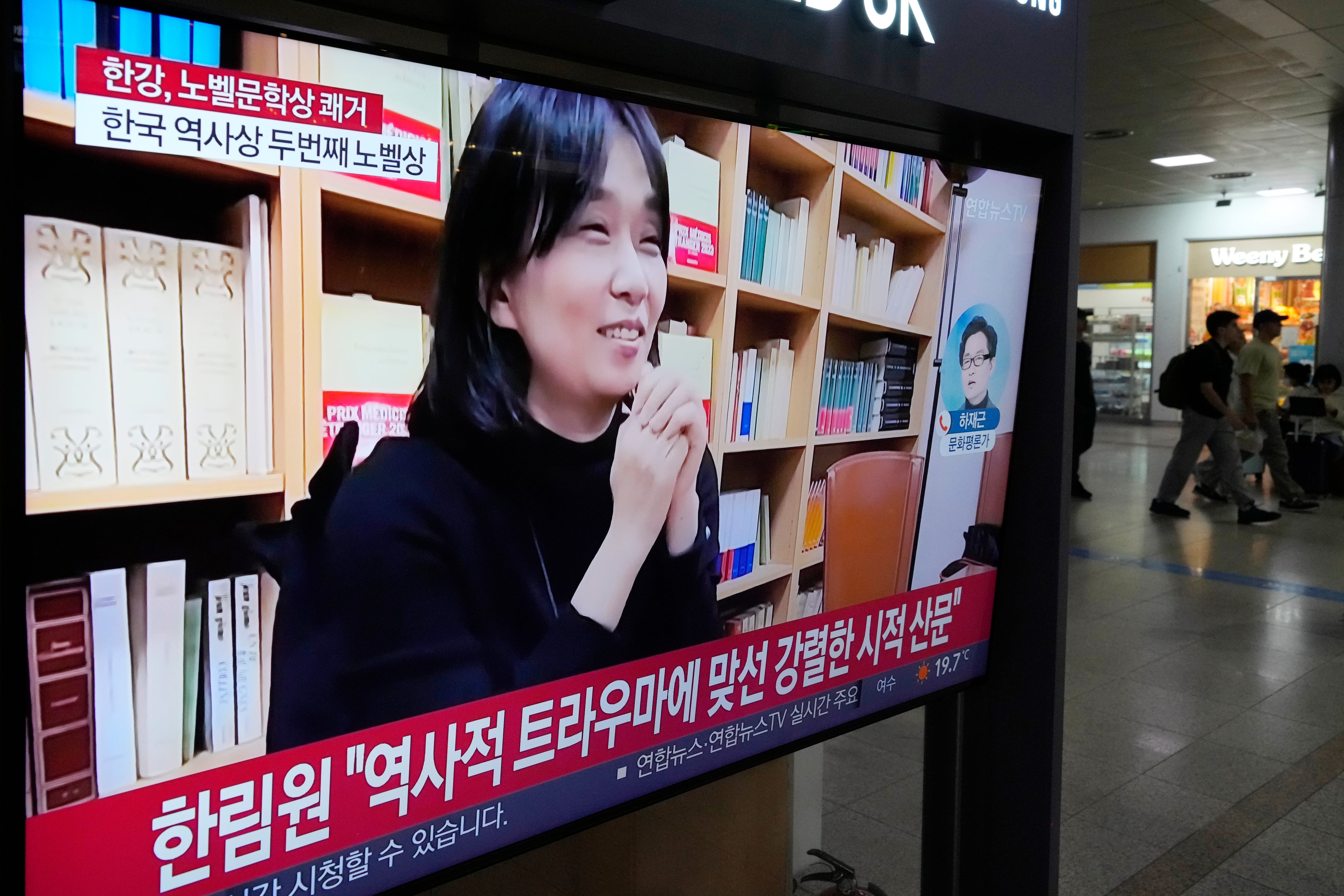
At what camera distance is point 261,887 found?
44.9 inches

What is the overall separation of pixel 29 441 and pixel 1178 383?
8.18 metres

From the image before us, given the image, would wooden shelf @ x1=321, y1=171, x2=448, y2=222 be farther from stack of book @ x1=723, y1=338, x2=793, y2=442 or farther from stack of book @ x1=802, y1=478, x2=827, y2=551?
stack of book @ x1=802, y1=478, x2=827, y2=551

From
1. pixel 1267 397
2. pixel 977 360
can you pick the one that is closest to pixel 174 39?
pixel 977 360

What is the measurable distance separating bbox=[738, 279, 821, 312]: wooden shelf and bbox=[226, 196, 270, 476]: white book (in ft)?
2.25

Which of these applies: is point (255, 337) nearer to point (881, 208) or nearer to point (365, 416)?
point (365, 416)

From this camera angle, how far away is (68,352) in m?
0.96

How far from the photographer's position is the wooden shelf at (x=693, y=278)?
1408 millimetres

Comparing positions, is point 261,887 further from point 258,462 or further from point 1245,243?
point 1245,243

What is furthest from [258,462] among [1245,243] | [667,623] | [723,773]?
[1245,243]

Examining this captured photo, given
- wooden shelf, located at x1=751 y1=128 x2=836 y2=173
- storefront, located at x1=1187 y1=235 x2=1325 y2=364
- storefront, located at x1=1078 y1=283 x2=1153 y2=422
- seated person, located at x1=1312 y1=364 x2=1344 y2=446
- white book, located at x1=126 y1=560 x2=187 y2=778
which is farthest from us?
storefront, located at x1=1078 y1=283 x2=1153 y2=422

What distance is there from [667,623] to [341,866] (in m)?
0.54

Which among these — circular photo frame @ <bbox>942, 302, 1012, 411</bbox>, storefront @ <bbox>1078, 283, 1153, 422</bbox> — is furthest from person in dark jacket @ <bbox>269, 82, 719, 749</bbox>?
storefront @ <bbox>1078, 283, 1153, 422</bbox>

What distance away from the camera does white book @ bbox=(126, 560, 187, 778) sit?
1026 mm

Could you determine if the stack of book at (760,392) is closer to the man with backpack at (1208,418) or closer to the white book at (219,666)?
the white book at (219,666)
